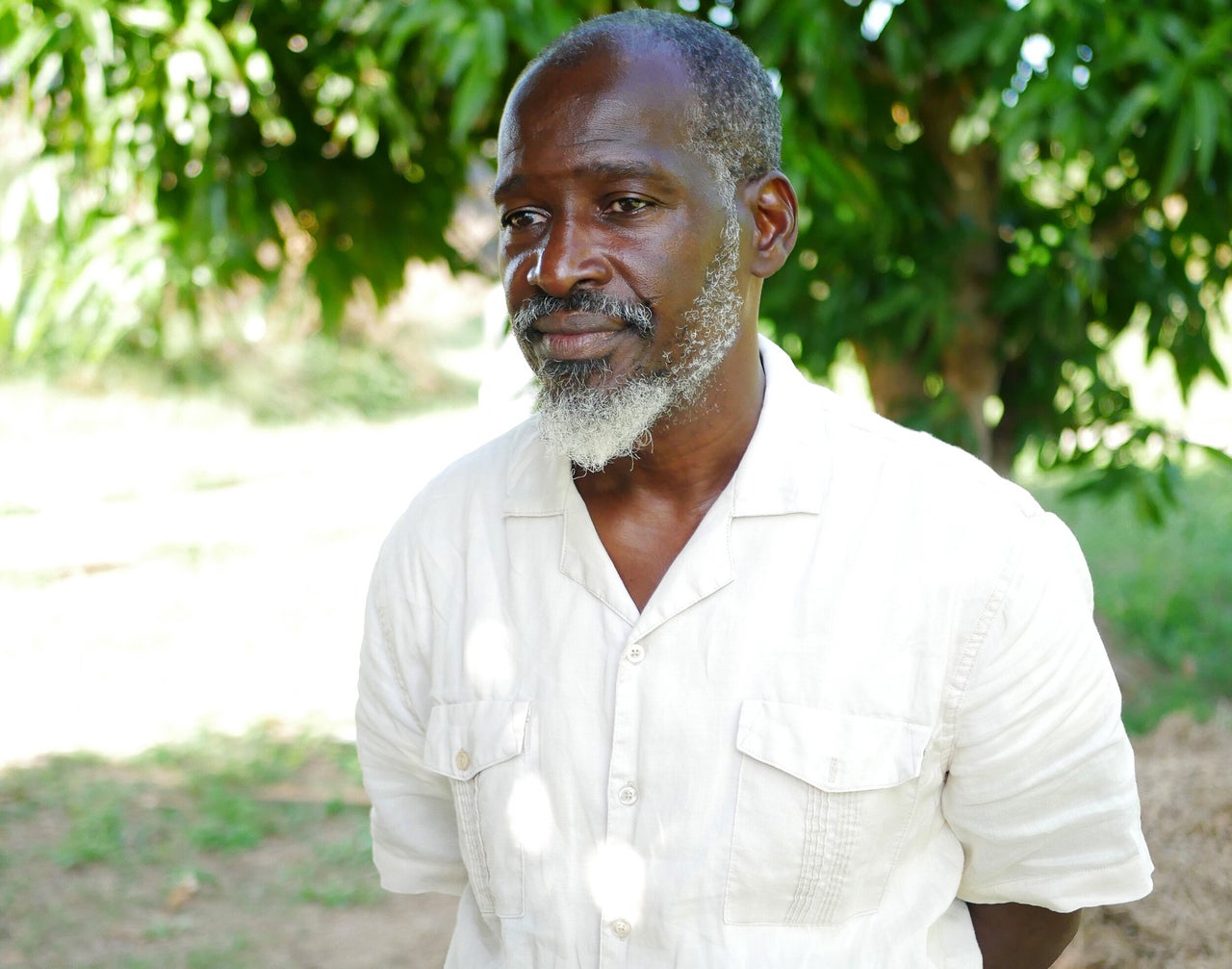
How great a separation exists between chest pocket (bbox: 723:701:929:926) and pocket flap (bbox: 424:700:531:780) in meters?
0.30

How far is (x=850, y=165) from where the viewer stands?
3229 mm

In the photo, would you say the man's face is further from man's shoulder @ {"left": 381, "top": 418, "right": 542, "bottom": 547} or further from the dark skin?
man's shoulder @ {"left": 381, "top": 418, "right": 542, "bottom": 547}

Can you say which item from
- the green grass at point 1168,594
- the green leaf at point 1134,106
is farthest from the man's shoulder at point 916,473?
the green grass at point 1168,594

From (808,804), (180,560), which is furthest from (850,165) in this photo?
(180,560)

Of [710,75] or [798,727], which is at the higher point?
[710,75]

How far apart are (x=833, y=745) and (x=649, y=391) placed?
492 mm

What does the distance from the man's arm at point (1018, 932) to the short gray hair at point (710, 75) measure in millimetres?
1057

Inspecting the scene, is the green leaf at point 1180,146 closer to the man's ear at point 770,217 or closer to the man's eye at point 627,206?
the man's ear at point 770,217

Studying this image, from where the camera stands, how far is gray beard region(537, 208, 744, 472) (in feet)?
5.43

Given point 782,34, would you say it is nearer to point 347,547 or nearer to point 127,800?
point 127,800

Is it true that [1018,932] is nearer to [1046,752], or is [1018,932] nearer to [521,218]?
[1046,752]

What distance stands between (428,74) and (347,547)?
6478 mm

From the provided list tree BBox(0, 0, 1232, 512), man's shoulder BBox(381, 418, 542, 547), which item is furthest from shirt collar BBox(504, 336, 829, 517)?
tree BBox(0, 0, 1232, 512)

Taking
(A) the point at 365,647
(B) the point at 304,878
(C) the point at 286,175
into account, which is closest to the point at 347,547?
(B) the point at 304,878
